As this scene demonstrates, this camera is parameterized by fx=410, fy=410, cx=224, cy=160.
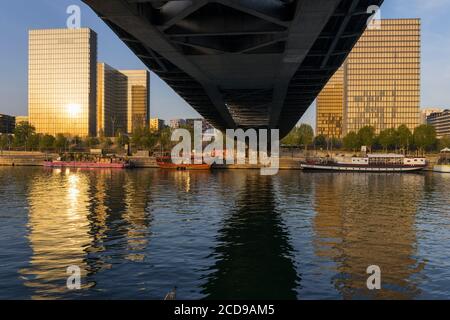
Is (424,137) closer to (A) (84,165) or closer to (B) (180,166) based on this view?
(B) (180,166)

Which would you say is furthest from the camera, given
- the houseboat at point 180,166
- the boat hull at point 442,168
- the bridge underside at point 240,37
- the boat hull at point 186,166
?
the houseboat at point 180,166

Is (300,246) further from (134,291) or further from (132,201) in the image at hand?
(132,201)

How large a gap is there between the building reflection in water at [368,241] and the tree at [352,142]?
377ft

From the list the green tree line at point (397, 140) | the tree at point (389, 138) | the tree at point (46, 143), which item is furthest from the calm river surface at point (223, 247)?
the tree at point (46, 143)

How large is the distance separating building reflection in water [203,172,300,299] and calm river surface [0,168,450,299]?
0.06 meters

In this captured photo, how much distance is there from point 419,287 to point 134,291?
1302 cm

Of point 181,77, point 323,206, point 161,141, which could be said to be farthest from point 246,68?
point 161,141

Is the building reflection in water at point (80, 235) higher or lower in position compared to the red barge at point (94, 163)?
lower

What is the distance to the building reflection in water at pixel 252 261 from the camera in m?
18.2

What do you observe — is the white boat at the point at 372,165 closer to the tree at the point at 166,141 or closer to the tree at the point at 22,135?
the tree at the point at 166,141

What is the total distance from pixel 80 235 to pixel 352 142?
5871 inches

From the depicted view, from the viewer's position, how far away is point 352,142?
164 meters

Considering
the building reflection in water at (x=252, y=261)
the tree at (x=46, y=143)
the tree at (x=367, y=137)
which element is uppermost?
the tree at (x=367, y=137)

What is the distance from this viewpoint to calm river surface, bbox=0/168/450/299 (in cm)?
1866
